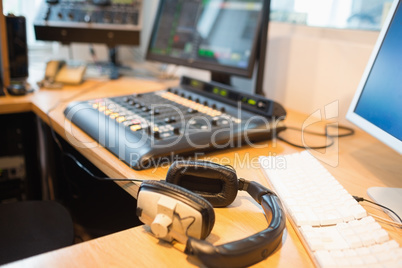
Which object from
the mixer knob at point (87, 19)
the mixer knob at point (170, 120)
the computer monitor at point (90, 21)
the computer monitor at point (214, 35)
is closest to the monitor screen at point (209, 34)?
the computer monitor at point (214, 35)

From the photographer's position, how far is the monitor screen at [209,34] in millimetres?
1257

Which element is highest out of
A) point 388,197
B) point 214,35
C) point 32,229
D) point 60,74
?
point 214,35

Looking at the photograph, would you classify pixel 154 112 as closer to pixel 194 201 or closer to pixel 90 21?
pixel 194 201

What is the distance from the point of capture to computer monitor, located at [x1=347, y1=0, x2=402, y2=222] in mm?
751

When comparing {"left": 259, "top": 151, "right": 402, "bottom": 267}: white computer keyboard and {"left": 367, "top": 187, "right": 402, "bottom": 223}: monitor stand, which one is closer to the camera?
{"left": 259, "top": 151, "right": 402, "bottom": 267}: white computer keyboard

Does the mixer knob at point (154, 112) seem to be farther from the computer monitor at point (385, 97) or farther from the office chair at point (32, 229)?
the computer monitor at point (385, 97)

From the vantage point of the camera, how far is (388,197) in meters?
0.75

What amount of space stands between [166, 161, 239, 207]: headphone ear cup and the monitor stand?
1.00 feet

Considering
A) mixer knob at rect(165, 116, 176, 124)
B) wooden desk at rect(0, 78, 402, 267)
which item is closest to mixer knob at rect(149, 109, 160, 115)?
mixer knob at rect(165, 116, 176, 124)

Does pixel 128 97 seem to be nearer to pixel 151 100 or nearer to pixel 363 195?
pixel 151 100

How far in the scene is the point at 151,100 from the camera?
1.14 meters

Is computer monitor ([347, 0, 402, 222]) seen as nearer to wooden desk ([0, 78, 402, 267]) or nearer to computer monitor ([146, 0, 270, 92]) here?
wooden desk ([0, 78, 402, 267])

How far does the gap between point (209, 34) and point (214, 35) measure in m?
0.03

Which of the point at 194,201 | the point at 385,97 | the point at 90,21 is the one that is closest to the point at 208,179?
the point at 194,201
